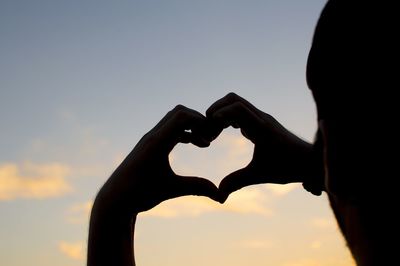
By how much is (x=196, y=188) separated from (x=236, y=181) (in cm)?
30

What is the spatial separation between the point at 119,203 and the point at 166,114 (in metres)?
0.69

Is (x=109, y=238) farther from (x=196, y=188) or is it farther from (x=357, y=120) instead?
(x=357, y=120)

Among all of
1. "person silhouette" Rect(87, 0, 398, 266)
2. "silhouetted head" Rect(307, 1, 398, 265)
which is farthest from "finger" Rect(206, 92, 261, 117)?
"silhouetted head" Rect(307, 1, 398, 265)

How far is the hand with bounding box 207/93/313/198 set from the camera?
3.14 metres

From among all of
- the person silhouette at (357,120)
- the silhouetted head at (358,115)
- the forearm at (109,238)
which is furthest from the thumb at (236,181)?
the silhouetted head at (358,115)

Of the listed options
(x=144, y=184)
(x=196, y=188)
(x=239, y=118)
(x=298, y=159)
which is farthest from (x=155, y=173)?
(x=298, y=159)

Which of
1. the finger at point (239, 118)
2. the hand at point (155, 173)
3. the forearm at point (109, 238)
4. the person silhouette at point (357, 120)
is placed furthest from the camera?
the hand at point (155, 173)

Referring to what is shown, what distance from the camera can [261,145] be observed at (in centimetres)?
319

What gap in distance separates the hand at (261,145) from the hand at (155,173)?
5.7 inches

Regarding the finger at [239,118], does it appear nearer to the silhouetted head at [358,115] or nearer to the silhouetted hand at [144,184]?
the silhouetted hand at [144,184]

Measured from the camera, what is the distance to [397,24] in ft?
4.36

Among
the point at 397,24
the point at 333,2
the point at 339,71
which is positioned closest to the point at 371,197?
the point at 339,71

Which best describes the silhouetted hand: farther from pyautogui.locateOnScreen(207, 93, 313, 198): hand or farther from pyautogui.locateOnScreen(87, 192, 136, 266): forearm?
pyautogui.locateOnScreen(207, 93, 313, 198): hand

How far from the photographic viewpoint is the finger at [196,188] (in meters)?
3.26
